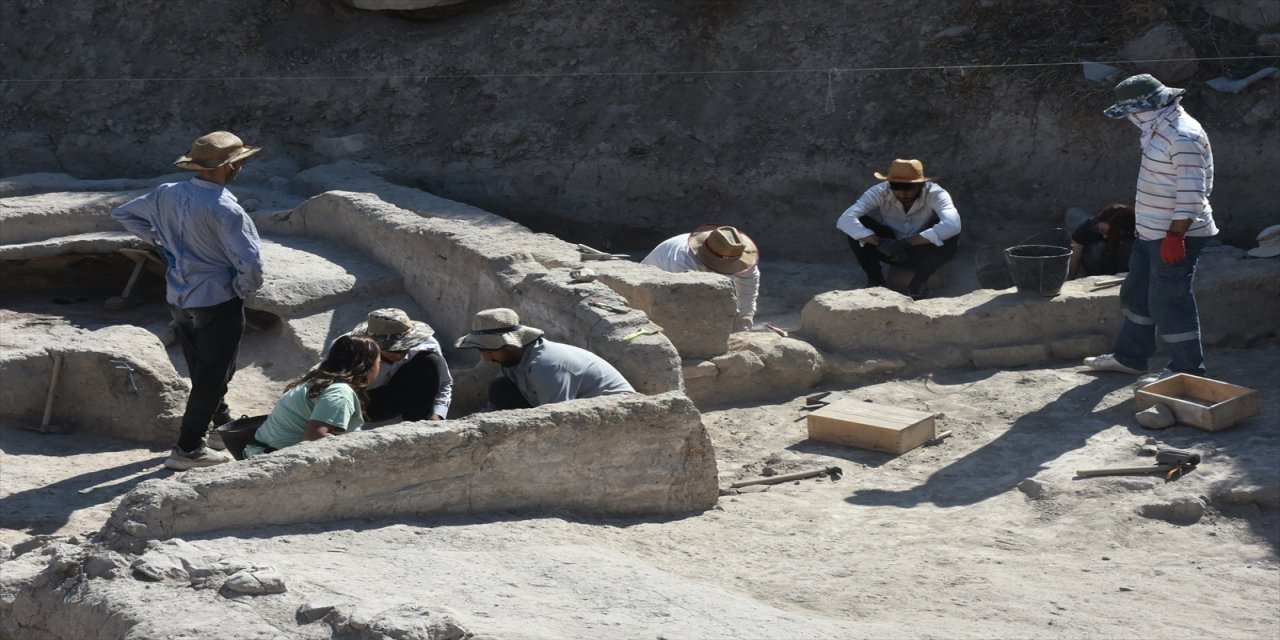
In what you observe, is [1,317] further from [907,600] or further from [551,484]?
[907,600]

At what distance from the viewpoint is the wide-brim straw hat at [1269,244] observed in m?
8.46

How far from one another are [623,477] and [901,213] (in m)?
4.50

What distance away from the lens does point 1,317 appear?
9.13 meters

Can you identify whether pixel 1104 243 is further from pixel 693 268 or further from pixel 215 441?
pixel 215 441

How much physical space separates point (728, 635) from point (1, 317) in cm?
662

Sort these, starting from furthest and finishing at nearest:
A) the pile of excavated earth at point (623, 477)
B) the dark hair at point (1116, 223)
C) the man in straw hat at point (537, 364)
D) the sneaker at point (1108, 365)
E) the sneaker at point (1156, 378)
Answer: the dark hair at point (1116, 223), the sneaker at point (1108, 365), the sneaker at point (1156, 378), the man in straw hat at point (537, 364), the pile of excavated earth at point (623, 477)

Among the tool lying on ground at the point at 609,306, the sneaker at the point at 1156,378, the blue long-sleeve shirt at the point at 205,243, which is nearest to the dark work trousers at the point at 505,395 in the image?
the tool lying on ground at the point at 609,306

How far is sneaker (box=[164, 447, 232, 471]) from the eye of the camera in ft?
21.6

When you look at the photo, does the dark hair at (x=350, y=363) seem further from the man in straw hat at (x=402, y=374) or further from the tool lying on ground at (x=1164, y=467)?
the tool lying on ground at (x=1164, y=467)

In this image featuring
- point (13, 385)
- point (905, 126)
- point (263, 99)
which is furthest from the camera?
point (263, 99)

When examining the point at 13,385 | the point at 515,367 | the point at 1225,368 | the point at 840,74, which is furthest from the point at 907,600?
the point at 840,74

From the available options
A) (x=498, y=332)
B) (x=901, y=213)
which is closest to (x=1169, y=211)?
(x=901, y=213)

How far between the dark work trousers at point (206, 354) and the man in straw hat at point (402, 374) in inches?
25.3

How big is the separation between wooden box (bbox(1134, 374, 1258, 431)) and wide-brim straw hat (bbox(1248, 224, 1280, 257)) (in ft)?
5.92
